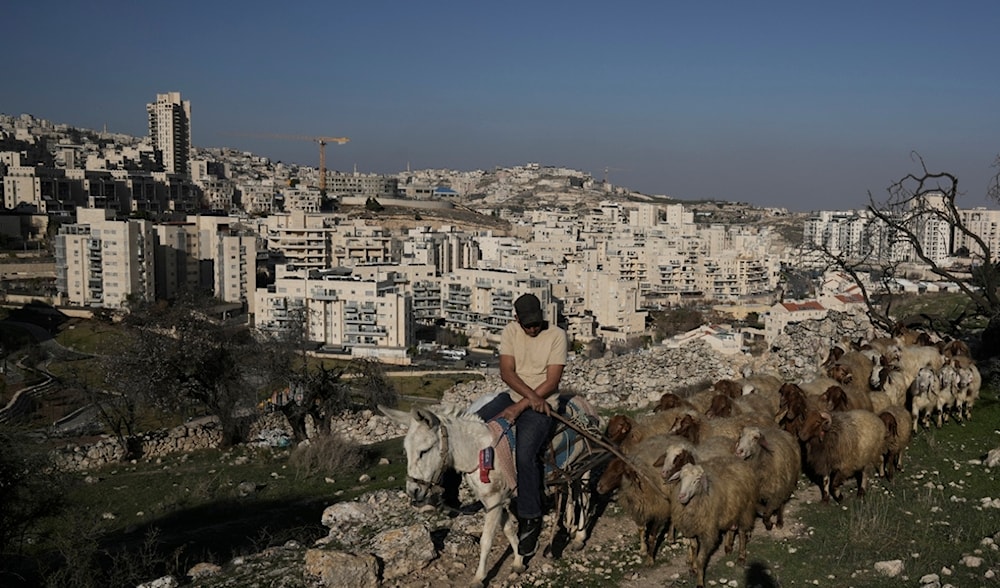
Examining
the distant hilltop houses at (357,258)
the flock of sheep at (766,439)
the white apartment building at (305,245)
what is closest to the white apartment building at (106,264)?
the distant hilltop houses at (357,258)

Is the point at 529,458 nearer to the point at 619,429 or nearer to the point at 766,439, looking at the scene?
the point at 619,429

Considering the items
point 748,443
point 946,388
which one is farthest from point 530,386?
point 946,388

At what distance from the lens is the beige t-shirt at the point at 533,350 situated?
17.9 feet

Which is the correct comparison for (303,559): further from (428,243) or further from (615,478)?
(428,243)

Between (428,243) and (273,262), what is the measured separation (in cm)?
1454

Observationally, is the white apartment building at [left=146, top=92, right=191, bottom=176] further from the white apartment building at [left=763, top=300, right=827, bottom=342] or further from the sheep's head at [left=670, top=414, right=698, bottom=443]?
the sheep's head at [left=670, top=414, right=698, bottom=443]

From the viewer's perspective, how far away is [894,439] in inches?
305

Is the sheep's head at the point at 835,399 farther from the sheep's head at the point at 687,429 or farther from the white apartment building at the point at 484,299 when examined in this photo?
the white apartment building at the point at 484,299

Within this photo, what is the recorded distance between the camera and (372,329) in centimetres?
5431

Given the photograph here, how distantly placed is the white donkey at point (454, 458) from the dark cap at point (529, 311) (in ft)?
2.49

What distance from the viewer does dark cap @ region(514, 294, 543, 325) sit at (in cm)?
532

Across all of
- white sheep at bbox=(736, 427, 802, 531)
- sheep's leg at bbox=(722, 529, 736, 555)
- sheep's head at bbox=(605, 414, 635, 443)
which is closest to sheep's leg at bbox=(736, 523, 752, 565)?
sheep's leg at bbox=(722, 529, 736, 555)

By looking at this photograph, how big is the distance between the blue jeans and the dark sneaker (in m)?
0.24

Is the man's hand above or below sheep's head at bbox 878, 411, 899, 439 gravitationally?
above
